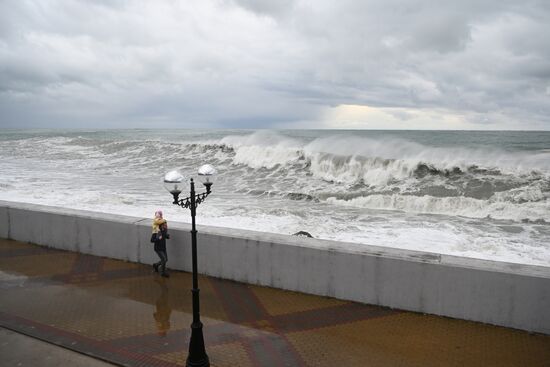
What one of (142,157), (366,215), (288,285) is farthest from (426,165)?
(142,157)

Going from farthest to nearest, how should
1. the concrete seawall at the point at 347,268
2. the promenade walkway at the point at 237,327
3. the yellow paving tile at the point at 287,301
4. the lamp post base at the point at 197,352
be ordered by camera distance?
the yellow paving tile at the point at 287,301, the concrete seawall at the point at 347,268, the promenade walkway at the point at 237,327, the lamp post base at the point at 197,352

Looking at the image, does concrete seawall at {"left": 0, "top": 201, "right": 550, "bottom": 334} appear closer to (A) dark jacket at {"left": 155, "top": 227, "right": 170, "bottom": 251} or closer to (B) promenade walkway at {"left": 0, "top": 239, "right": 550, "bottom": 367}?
(B) promenade walkway at {"left": 0, "top": 239, "right": 550, "bottom": 367}

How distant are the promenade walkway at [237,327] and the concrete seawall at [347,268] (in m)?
0.19

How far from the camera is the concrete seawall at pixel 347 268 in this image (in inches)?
219

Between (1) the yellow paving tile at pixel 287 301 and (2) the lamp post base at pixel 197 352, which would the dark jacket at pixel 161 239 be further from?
(2) the lamp post base at pixel 197 352

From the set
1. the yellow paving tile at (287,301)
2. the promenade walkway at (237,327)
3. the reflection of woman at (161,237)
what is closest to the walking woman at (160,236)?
the reflection of woman at (161,237)

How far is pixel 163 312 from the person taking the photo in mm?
6473

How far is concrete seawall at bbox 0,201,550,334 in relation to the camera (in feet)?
18.2

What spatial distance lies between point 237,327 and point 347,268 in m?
1.90

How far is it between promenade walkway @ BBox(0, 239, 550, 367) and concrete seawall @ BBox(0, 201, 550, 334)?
0.63 feet

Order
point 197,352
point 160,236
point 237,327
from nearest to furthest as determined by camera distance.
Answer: point 197,352 < point 237,327 < point 160,236

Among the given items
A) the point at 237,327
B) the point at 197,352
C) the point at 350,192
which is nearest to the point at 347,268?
the point at 237,327

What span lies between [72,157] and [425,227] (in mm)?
37746

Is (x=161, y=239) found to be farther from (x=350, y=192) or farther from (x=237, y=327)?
(x=350, y=192)
